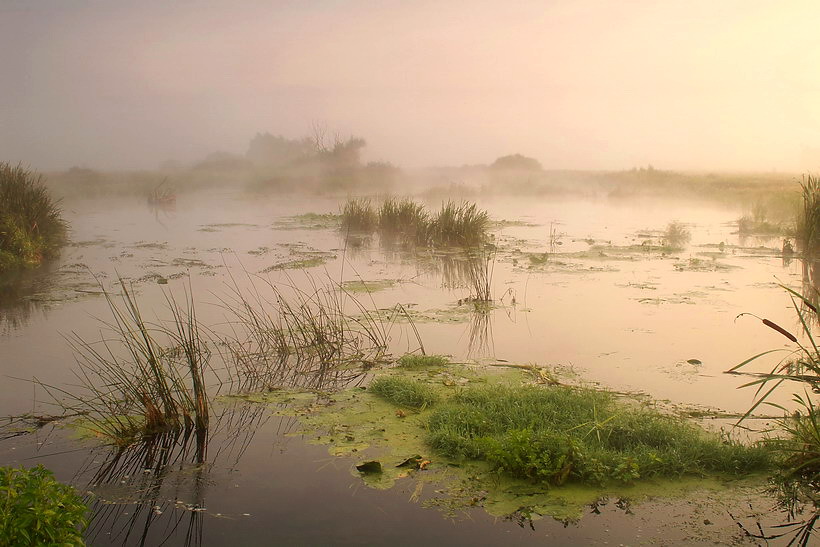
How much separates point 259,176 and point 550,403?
29.5 metres

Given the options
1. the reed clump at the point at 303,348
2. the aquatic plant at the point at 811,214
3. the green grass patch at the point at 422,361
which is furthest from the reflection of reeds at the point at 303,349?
the aquatic plant at the point at 811,214

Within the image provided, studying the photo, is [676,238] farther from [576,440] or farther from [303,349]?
[576,440]

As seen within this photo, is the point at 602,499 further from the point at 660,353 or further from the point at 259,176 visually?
the point at 259,176

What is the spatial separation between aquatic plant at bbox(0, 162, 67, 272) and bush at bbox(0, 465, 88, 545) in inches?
340

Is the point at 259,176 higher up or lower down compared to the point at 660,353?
higher up

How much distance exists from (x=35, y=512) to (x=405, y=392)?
2.77 m

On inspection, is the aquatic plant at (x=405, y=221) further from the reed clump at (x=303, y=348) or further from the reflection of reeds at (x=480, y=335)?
the reed clump at (x=303, y=348)

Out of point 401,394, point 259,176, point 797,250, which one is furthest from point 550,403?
point 259,176

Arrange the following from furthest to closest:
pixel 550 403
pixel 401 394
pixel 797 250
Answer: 1. pixel 797 250
2. pixel 401 394
3. pixel 550 403

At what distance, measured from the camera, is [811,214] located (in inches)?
408

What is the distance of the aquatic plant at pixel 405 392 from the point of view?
4.71 m

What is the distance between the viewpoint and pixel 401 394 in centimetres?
473

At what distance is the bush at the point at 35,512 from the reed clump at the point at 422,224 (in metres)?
8.82

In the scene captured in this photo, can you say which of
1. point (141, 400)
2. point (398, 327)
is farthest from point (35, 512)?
point (398, 327)
